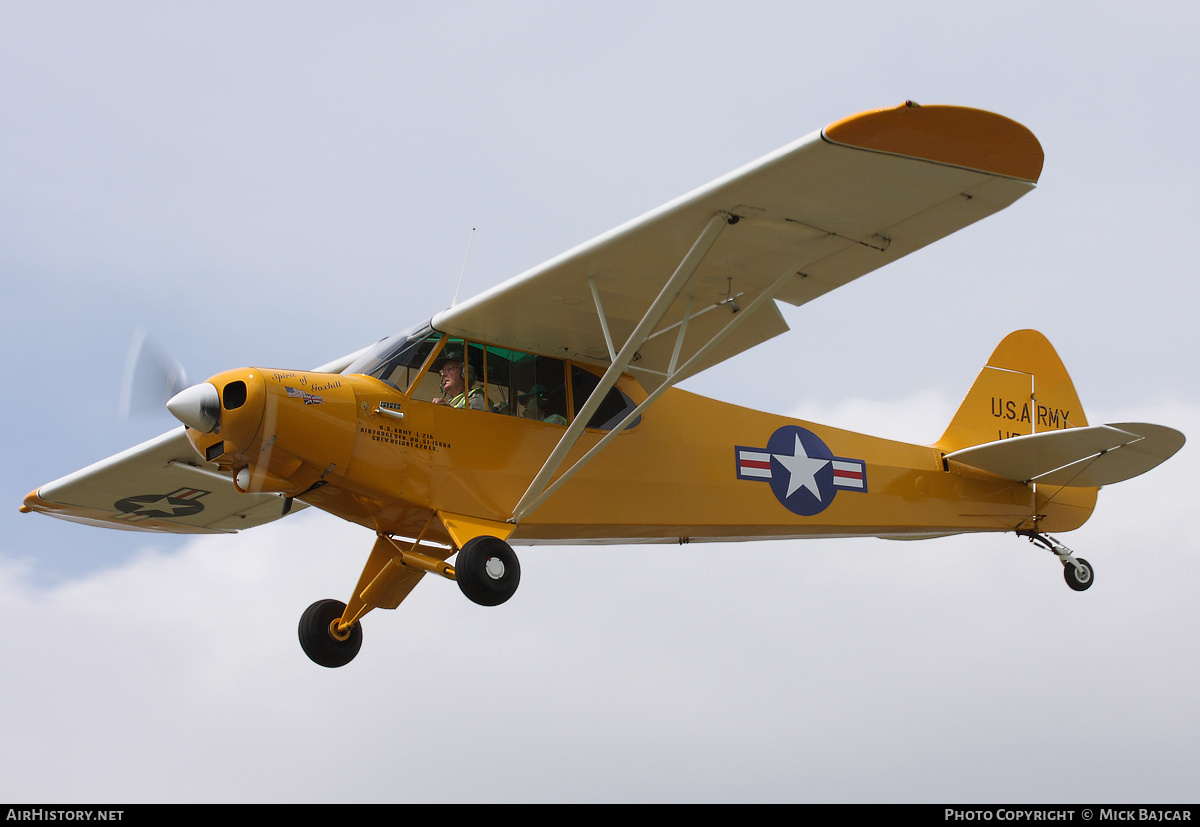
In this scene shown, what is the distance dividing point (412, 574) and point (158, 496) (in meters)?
3.85

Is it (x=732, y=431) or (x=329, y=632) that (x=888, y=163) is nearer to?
(x=732, y=431)

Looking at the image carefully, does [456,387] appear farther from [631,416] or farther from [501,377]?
[631,416]

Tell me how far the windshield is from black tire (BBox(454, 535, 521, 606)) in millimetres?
1298

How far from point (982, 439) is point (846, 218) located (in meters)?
5.01

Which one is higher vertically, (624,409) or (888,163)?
(888,163)

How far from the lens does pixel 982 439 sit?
11.5m

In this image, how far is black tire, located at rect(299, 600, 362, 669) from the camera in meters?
8.54

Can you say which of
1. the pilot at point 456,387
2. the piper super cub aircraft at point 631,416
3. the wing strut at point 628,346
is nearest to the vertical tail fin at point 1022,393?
the piper super cub aircraft at point 631,416

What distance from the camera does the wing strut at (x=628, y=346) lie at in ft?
23.4

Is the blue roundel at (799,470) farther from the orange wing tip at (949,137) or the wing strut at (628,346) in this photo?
the orange wing tip at (949,137)

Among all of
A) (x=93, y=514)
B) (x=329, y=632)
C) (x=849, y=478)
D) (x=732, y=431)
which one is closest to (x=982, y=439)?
(x=849, y=478)

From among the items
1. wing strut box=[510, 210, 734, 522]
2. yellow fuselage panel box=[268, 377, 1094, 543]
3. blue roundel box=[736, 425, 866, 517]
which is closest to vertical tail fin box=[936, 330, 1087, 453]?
yellow fuselage panel box=[268, 377, 1094, 543]

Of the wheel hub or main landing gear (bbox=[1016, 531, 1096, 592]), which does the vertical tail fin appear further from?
the wheel hub

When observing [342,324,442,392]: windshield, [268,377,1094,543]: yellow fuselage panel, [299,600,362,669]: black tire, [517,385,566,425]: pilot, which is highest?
[342,324,442,392]: windshield
